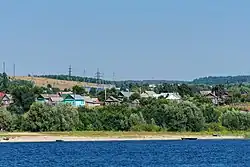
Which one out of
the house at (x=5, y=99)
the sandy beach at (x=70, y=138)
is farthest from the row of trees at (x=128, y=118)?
the house at (x=5, y=99)

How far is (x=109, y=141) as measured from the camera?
131 meters

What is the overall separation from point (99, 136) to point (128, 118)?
325 inches

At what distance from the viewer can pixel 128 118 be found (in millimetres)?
139750

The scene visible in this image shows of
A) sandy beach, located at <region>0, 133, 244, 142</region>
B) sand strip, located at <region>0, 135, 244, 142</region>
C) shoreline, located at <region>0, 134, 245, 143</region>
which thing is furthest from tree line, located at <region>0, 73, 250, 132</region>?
sand strip, located at <region>0, 135, 244, 142</region>

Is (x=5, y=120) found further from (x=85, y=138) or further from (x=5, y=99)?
(x=5, y=99)

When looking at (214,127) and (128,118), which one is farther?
(214,127)

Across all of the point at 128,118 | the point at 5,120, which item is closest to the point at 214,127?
the point at 128,118

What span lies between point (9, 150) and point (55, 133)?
91.8 ft

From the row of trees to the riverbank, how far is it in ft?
8.04

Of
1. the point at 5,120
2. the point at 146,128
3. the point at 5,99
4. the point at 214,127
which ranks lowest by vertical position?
the point at 214,127

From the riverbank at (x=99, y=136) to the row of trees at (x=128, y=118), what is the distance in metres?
2.45

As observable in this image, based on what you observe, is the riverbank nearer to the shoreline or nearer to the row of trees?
the shoreline

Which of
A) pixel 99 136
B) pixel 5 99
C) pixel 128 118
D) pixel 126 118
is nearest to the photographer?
pixel 99 136

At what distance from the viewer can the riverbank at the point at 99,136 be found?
414 ft
